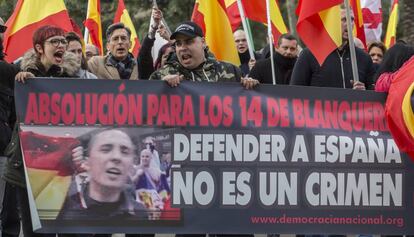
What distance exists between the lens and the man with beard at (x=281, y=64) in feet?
39.7

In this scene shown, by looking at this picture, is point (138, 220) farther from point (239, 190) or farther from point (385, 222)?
point (385, 222)

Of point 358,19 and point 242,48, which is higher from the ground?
point 358,19

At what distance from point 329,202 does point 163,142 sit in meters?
1.32

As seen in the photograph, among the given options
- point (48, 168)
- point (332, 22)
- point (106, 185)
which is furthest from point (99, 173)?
point (332, 22)

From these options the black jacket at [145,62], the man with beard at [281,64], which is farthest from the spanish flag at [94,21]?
the black jacket at [145,62]

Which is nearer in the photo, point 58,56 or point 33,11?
point 58,56

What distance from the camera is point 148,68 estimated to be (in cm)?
1049

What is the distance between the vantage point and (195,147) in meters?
8.60

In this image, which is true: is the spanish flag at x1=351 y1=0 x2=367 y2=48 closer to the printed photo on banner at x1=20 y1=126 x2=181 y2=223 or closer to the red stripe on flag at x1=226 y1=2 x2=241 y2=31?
the red stripe on flag at x1=226 y1=2 x2=241 y2=31

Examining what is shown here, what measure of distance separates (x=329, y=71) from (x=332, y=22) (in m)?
0.70

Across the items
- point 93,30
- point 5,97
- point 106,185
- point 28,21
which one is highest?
point 28,21

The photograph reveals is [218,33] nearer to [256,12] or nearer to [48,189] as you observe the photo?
[256,12]

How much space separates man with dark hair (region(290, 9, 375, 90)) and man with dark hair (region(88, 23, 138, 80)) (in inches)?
57.7

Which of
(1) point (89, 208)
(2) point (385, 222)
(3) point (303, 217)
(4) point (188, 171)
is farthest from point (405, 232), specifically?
(1) point (89, 208)
